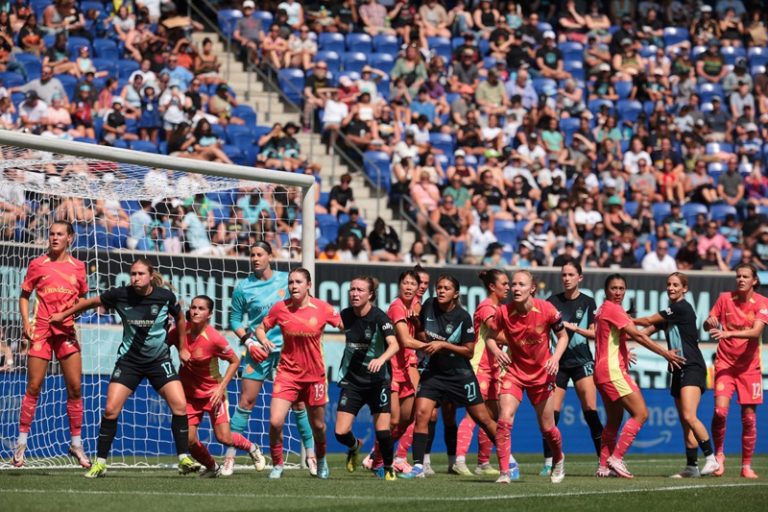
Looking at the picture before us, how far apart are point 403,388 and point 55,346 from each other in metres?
3.66

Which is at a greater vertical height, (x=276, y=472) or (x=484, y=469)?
(x=276, y=472)

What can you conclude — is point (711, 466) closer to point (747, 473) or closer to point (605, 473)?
point (747, 473)

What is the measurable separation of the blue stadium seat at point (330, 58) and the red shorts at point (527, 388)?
47.7 feet

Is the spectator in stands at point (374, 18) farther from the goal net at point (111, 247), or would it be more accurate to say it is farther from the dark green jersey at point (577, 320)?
the dark green jersey at point (577, 320)

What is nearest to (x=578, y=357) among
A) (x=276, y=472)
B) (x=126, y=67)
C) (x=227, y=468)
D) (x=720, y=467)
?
(x=720, y=467)

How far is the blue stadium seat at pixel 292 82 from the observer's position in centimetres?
2539

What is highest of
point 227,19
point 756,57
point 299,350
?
point 756,57

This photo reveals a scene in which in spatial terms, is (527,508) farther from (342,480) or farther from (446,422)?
(446,422)

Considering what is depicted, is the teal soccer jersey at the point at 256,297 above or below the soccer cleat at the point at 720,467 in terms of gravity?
above

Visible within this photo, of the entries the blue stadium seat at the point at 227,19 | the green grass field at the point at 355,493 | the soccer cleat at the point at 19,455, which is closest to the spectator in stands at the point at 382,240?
the blue stadium seat at the point at 227,19

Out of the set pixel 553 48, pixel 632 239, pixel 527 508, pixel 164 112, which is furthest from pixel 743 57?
pixel 527 508

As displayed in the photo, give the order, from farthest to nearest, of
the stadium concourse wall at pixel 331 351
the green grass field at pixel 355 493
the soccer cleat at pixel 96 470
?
the stadium concourse wall at pixel 331 351 → the soccer cleat at pixel 96 470 → the green grass field at pixel 355 493

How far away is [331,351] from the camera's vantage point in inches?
776

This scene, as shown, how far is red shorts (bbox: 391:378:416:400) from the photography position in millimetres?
14516
